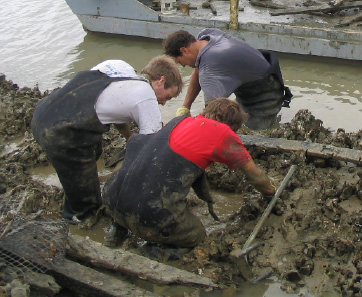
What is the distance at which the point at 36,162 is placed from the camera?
607 cm

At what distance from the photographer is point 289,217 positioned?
4445 mm

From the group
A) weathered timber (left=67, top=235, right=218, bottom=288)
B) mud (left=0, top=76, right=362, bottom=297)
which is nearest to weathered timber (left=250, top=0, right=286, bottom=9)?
mud (left=0, top=76, right=362, bottom=297)

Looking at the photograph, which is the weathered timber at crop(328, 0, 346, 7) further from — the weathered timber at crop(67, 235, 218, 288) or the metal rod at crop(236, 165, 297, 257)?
the weathered timber at crop(67, 235, 218, 288)

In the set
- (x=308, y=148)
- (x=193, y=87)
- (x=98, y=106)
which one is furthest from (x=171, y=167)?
(x=193, y=87)

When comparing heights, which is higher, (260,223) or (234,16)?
(234,16)

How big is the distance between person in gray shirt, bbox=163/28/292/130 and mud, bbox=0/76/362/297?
58 centimetres

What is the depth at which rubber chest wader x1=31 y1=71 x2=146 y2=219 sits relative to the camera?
4.21m

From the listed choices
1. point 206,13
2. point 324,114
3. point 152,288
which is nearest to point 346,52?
point 324,114

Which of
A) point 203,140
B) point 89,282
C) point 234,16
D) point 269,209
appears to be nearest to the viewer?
point 89,282

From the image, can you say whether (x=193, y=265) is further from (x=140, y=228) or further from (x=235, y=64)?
(x=235, y=64)

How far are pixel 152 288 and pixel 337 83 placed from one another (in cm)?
536

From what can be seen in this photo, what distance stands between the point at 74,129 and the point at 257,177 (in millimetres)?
1594

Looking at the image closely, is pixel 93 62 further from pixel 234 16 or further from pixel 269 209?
pixel 269 209

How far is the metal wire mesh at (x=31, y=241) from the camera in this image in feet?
11.8
